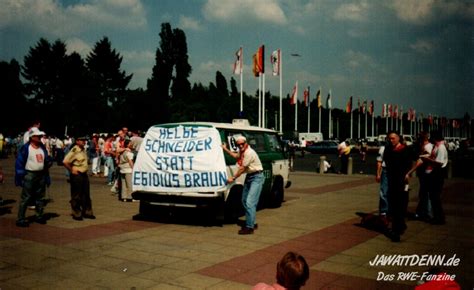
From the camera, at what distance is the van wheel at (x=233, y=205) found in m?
8.94

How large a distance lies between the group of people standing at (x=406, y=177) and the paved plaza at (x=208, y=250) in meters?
0.39

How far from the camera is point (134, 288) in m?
4.99

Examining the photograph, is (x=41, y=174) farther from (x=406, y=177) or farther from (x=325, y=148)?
(x=325, y=148)

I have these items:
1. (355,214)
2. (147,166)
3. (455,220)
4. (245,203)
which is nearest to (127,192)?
(147,166)

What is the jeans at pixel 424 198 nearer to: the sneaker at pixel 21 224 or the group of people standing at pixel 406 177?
the group of people standing at pixel 406 177

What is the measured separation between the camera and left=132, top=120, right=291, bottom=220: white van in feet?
27.8

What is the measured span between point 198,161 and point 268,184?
2.61m

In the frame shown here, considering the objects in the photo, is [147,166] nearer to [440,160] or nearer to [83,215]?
[83,215]

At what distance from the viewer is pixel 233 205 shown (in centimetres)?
909

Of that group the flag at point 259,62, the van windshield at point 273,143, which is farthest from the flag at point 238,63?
the van windshield at point 273,143

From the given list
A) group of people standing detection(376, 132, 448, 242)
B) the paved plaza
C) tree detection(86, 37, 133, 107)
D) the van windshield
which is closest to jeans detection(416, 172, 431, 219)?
group of people standing detection(376, 132, 448, 242)

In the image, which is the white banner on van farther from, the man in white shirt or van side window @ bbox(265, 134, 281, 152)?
the man in white shirt

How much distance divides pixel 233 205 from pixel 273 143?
284cm

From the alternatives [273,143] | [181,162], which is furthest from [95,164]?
[181,162]
